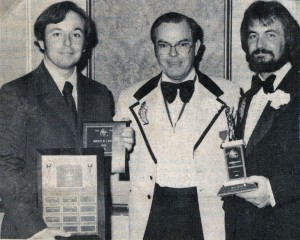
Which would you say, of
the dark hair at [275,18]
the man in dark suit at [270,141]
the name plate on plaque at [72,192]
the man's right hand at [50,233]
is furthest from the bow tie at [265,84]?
the man's right hand at [50,233]

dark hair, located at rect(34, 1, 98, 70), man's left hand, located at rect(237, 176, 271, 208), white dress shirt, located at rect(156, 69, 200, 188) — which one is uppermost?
dark hair, located at rect(34, 1, 98, 70)

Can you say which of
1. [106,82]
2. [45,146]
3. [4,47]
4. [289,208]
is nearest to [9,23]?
[4,47]

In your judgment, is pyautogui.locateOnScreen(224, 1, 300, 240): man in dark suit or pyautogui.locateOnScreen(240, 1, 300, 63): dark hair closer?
pyautogui.locateOnScreen(224, 1, 300, 240): man in dark suit

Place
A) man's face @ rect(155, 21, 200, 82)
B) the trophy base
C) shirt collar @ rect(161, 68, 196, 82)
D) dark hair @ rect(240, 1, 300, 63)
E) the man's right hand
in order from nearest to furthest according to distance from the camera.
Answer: the trophy base
the man's right hand
dark hair @ rect(240, 1, 300, 63)
man's face @ rect(155, 21, 200, 82)
shirt collar @ rect(161, 68, 196, 82)

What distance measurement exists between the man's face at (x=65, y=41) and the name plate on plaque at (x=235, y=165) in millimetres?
665

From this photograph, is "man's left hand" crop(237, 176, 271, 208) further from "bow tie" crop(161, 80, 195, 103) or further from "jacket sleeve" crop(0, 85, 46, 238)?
"jacket sleeve" crop(0, 85, 46, 238)

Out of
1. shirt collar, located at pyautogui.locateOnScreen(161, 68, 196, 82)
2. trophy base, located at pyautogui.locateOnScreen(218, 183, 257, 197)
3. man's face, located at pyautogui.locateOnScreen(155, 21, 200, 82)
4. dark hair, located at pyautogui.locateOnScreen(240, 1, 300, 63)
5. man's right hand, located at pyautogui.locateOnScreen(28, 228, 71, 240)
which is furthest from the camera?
shirt collar, located at pyautogui.locateOnScreen(161, 68, 196, 82)

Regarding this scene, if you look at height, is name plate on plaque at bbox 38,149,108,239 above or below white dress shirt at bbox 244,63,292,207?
below

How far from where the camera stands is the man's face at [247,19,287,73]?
1702mm

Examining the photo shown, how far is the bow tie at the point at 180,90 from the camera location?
75.3 inches

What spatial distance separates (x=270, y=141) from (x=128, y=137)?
1.68 feet

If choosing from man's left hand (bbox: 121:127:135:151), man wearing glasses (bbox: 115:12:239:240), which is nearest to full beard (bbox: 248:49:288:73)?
man wearing glasses (bbox: 115:12:239:240)

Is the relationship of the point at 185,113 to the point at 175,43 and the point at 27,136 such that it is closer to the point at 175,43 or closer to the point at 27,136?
the point at 175,43

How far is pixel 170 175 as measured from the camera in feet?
6.15
